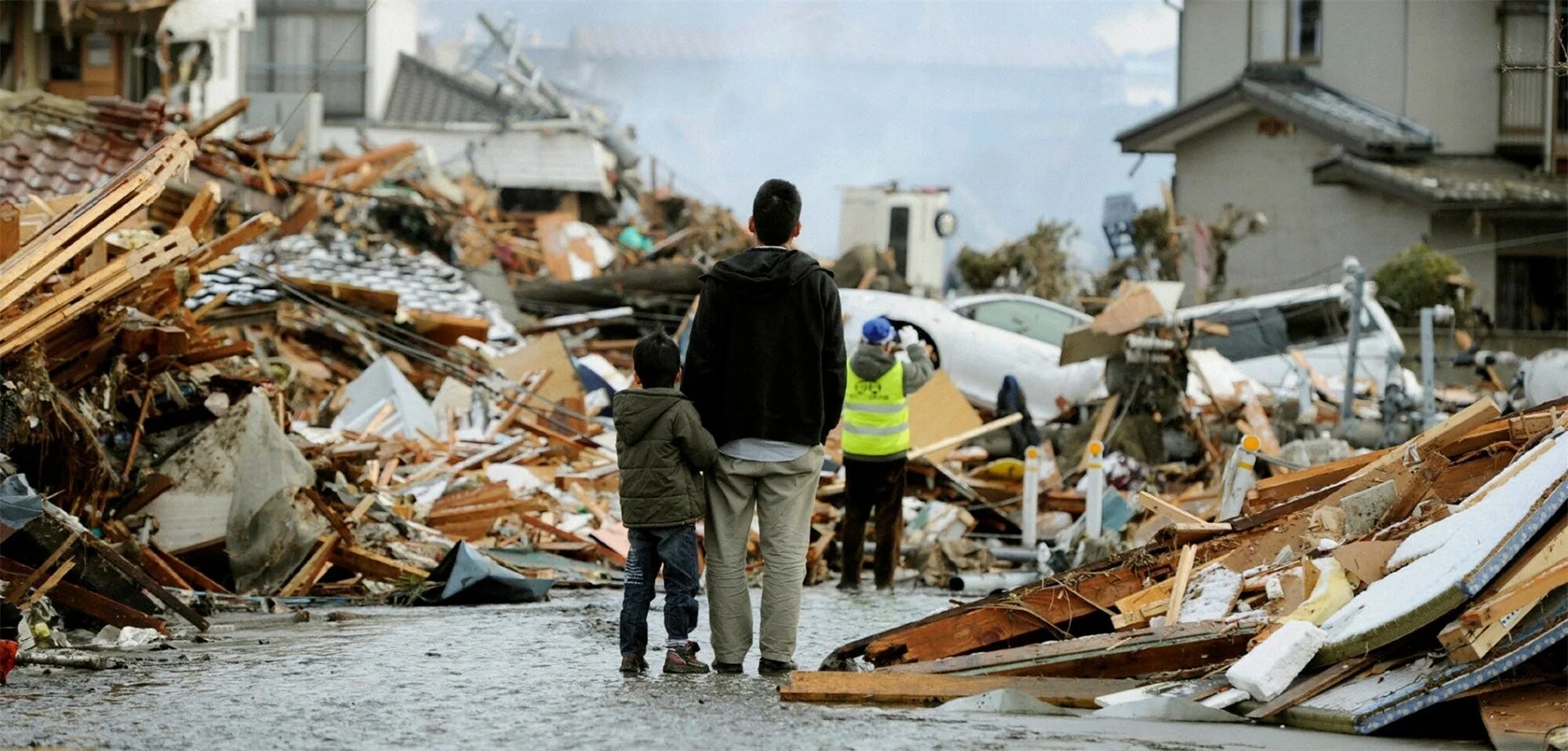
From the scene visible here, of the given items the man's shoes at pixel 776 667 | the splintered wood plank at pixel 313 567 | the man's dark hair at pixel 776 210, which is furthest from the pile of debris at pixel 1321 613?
the splintered wood plank at pixel 313 567

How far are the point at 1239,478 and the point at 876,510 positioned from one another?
2.23 meters

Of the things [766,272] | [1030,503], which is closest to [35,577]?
[766,272]

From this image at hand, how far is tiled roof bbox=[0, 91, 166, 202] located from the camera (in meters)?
17.8

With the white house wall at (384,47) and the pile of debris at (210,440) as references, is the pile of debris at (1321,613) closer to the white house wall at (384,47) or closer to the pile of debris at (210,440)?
the pile of debris at (210,440)

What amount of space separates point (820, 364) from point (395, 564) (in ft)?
14.0

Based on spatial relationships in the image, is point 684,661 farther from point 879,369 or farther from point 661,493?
point 879,369

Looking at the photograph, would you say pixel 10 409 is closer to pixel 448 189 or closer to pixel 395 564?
pixel 395 564

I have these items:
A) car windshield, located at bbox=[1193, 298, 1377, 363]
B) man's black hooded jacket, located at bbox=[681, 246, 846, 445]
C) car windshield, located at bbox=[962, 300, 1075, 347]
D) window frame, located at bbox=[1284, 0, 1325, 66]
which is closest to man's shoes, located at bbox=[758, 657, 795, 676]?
man's black hooded jacket, located at bbox=[681, 246, 846, 445]

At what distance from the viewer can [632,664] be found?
7.86 m

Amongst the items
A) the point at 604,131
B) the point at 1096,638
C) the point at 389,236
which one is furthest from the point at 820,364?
the point at 604,131

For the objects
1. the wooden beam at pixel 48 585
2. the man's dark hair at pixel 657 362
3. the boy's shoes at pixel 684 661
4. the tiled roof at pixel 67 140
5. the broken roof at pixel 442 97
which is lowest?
the boy's shoes at pixel 684 661

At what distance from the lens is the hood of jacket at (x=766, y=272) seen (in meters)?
7.70

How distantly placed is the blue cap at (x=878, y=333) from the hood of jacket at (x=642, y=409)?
4.69 m

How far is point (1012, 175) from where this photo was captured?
359 ft
